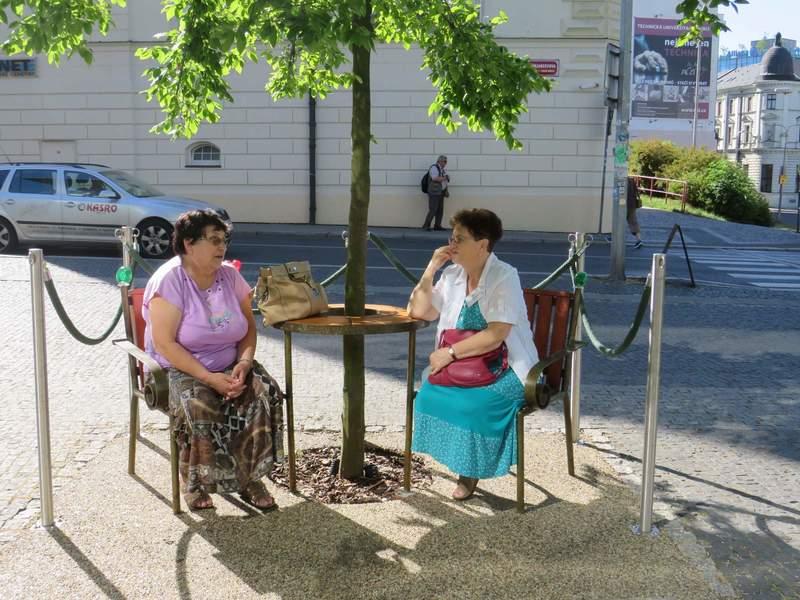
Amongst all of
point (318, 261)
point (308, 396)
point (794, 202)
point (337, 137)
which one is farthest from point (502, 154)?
point (794, 202)

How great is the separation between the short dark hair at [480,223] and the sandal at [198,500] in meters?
1.75

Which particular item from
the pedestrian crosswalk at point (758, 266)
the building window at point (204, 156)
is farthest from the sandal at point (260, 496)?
the building window at point (204, 156)

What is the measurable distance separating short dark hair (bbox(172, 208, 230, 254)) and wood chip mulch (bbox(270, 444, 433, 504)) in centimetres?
119

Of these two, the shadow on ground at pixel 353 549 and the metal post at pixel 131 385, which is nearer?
the shadow on ground at pixel 353 549

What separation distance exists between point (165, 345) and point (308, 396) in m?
2.51

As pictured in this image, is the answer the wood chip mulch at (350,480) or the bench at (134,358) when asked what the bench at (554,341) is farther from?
the bench at (134,358)

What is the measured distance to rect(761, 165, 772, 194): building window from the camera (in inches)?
3888

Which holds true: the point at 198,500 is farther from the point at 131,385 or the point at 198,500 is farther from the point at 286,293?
the point at 286,293

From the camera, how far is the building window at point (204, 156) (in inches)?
939

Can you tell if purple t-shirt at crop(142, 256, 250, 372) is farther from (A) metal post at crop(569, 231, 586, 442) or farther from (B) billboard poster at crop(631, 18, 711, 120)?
(B) billboard poster at crop(631, 18, 711, 120)

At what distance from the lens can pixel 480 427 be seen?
4.66 metres

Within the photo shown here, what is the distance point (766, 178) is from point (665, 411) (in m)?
100

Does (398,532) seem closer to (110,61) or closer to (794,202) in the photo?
(110,61)

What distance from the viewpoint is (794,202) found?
A: 95125mm
